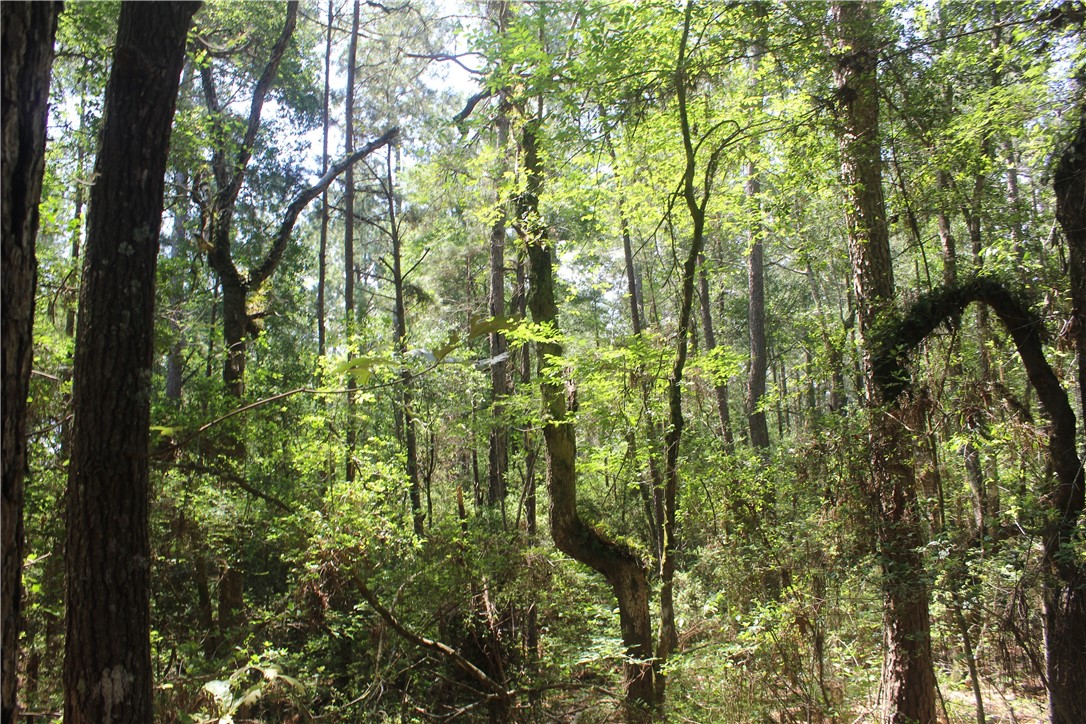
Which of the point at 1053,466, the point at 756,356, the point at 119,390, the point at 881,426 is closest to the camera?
the point at 119,390

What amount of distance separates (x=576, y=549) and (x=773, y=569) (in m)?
2.15

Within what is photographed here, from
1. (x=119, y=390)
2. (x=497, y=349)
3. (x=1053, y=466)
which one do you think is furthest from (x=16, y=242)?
(x=497, y=349)

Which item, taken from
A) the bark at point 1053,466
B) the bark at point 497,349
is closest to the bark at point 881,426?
the bark at point 1053,466

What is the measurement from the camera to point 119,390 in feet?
9.74

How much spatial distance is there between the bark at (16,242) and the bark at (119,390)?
4.01ft

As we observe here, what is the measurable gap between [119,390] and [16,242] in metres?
1.45

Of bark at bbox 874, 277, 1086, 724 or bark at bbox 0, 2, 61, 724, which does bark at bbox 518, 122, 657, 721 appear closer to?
bark at bbox 874, 277, 1086, 724

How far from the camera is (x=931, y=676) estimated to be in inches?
223

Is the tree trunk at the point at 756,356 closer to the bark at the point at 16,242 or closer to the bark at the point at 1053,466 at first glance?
the bark at the point at 1053,466

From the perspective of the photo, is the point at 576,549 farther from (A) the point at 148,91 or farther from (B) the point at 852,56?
(A) the point at 148,91

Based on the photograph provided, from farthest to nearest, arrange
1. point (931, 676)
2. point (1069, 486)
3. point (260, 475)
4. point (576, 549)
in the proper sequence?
point (576, 549)
point (260, 475)
point (931, 676)
point (1069, 486)

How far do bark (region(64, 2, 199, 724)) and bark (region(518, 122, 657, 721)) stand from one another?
3.88 m

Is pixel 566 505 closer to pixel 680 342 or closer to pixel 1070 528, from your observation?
pixel 680 342

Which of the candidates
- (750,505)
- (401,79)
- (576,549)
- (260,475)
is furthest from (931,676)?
(401,79)
